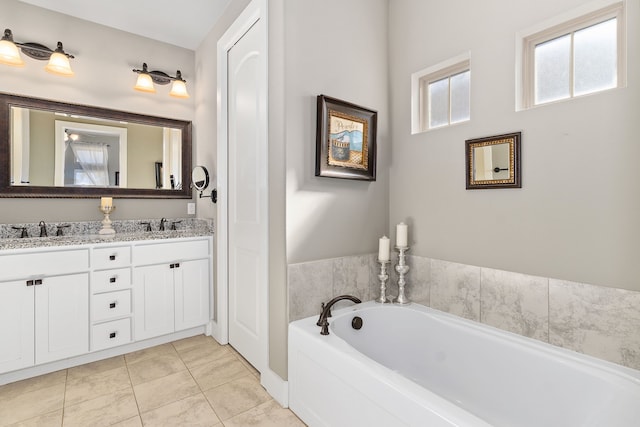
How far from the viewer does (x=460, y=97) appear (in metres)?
2.02

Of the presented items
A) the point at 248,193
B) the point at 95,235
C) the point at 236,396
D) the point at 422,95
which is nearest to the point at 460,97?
the point at 422,95

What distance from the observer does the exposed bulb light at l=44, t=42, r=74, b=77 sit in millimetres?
2424

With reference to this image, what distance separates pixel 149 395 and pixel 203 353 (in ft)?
1.87

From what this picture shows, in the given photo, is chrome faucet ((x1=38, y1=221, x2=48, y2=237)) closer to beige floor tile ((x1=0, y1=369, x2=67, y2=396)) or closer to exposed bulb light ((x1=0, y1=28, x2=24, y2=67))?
beige floor tile ((x1=0, y1=369, x2=67, y2=396))

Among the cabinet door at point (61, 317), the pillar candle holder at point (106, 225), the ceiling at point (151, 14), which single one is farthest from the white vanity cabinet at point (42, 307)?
the ceiling at point (151, 14)

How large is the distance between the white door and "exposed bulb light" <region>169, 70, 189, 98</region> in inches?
27.7

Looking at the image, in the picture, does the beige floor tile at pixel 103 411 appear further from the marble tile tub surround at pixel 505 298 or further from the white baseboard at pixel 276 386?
the marble tile tub surround at pixel 505 298

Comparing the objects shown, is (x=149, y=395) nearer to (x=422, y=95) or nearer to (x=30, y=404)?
(x=30, y=404)

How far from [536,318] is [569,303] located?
0.56 ft

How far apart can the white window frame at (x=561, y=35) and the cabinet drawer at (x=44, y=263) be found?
2913 mm

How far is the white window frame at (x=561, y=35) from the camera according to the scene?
1.40 m

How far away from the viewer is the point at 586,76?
1512 millimetres

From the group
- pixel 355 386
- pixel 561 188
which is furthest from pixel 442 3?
pixel 355 386

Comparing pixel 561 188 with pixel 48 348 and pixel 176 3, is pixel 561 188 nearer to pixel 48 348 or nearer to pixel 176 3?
pixel 176 3
